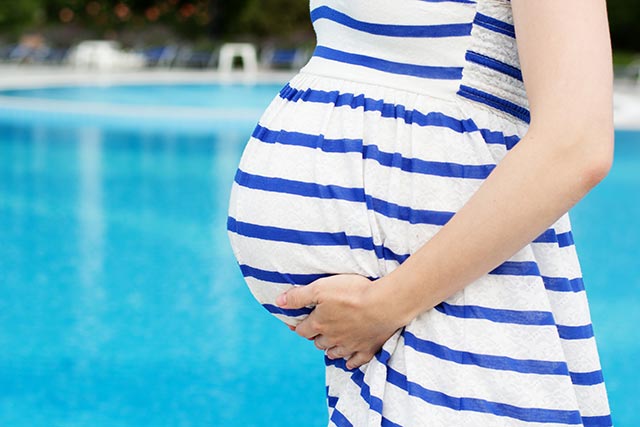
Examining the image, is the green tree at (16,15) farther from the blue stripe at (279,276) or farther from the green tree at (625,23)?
the blue stripe at (279,276)

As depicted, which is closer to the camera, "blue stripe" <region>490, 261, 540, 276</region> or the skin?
the skin

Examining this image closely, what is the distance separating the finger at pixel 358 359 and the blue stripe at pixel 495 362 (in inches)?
2.9

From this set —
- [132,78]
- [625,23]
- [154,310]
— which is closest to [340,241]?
[154,310]

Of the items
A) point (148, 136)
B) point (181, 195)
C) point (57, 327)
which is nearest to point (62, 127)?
point (148, 136)

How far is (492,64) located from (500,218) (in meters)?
0.18

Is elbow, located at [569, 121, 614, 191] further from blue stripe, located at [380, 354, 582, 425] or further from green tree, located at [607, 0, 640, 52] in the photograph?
green tree, located at [607, 0, 640, 52]

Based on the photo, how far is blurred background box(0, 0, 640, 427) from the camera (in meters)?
3.73

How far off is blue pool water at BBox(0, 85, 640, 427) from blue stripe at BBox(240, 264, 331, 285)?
2374 millimetres

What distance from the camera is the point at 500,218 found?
965mm

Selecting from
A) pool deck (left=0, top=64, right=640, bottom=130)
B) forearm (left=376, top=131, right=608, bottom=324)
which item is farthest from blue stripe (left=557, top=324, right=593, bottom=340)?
pool deck (left=0, top=64, right=640, bottom=130)

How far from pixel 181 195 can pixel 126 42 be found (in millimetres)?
20389

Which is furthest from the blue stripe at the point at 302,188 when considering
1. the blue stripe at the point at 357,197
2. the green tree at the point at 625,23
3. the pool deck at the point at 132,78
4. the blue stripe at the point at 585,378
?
the green tree at the point at 625,23

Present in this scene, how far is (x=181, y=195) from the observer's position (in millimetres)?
7738

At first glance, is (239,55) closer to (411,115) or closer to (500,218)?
(411,115)
